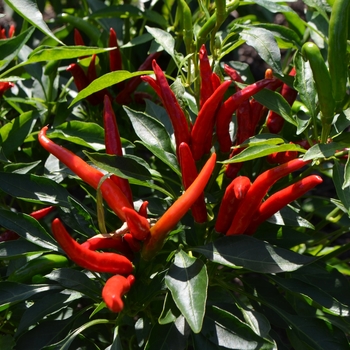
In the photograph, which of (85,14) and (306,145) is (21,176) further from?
(85,14)

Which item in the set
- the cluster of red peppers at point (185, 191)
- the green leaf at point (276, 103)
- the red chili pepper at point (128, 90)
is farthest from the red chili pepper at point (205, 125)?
the red chili pepper at point (128, 90)

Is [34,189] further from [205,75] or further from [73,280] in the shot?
[205,75]

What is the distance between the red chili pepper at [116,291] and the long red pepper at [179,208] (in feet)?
0.30

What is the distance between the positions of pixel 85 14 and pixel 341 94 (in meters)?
1.35

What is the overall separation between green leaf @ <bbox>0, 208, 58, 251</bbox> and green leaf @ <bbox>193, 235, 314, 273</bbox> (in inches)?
14.1

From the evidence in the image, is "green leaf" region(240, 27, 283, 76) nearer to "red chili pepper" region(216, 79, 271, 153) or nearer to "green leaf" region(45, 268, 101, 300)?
"red chili pepper" region(216, 79, 271, 153)

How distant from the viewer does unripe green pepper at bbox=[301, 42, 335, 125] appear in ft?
3.79

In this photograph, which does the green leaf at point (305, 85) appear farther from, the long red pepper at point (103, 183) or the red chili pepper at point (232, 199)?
the long red pepper at point (103, 183)

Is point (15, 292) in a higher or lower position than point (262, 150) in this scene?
lower

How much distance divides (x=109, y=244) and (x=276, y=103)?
48cm

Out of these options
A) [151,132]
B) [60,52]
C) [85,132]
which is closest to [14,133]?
[85,132]

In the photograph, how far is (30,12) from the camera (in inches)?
52.5

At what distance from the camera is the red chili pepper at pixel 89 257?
103cm

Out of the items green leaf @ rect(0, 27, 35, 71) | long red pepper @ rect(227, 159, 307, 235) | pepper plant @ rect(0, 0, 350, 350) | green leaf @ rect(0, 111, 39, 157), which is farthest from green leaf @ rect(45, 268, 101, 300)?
green leaf @ rect(0, 27, 35, 71)
